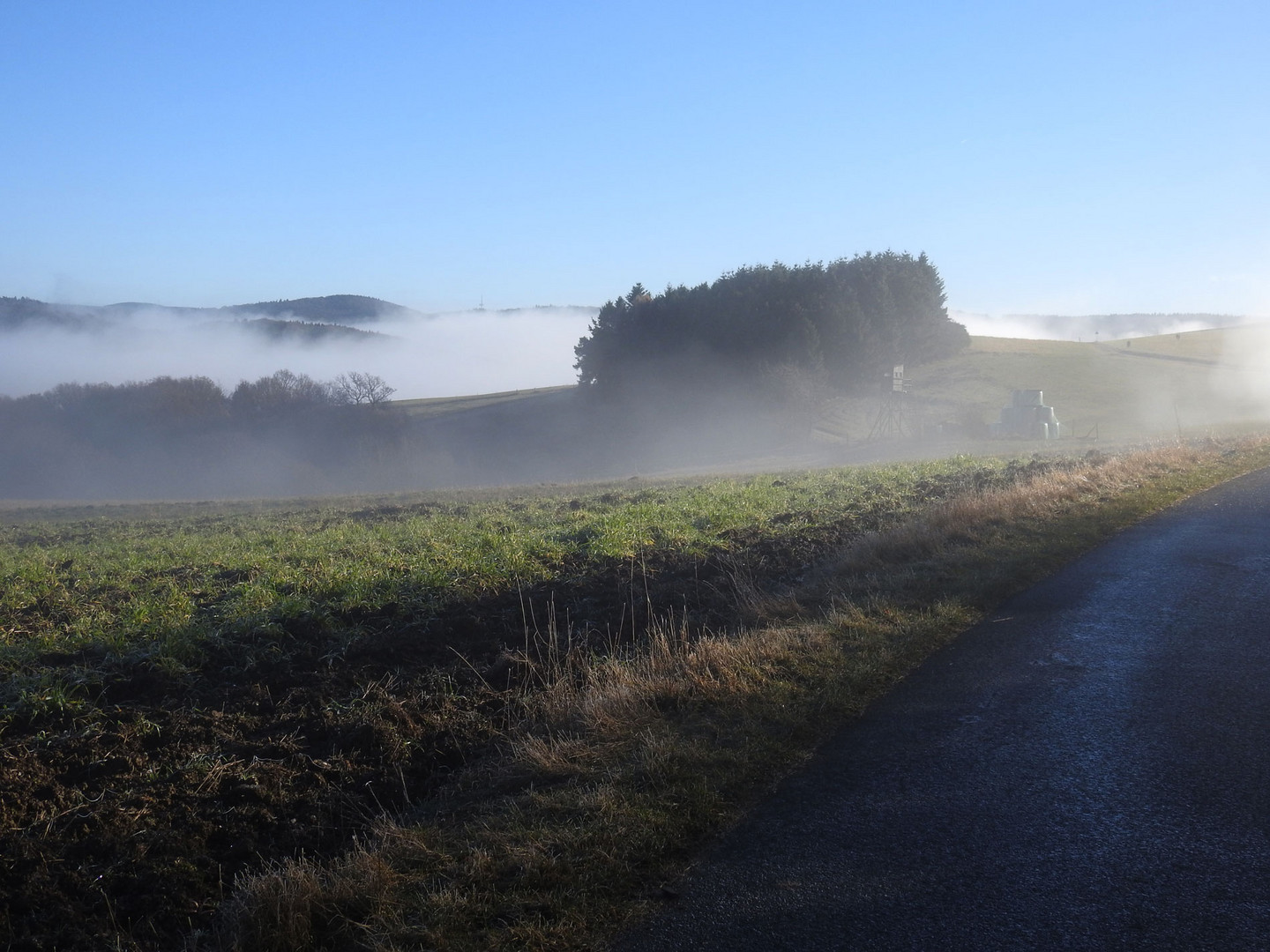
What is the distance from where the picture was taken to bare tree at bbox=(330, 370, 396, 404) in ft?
208

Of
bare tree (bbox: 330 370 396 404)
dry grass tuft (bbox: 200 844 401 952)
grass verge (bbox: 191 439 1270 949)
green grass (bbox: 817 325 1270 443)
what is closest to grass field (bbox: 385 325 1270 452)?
green grass (bbox: 817 325 1270 443)

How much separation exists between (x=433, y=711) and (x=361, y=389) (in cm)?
6109

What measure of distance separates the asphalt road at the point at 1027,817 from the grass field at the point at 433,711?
0.37m

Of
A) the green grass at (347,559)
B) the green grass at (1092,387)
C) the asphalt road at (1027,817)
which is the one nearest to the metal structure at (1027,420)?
the green grass at (1092,387)

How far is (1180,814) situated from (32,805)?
5872 millimetres

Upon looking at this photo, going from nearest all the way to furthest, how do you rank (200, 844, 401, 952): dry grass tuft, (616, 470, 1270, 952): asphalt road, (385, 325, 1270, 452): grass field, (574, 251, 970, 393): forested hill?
(616, 470, 1270, 952): asphalt road < (200, 844, 401, 952): dry grass tuft < (385, 325, 1270, 452): grass field < (574, 251, 970, 393): forested hill

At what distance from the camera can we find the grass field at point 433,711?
4.05m

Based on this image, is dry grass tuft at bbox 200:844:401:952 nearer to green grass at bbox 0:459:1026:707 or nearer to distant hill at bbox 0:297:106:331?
green grass at bbox 0:459:1026:707

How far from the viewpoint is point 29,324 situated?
145000 mm

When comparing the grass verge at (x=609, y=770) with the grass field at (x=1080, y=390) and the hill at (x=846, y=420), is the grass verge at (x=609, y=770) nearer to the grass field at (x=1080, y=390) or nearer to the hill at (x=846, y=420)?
the grass field at (x=1080, y=390)

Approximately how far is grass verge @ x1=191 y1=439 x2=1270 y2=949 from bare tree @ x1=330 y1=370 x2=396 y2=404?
5731 cm

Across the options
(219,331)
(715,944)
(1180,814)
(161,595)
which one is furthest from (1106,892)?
(219,331)

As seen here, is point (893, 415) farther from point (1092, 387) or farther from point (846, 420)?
point (1092, 387)

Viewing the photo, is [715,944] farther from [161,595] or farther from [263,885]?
[161,595]
